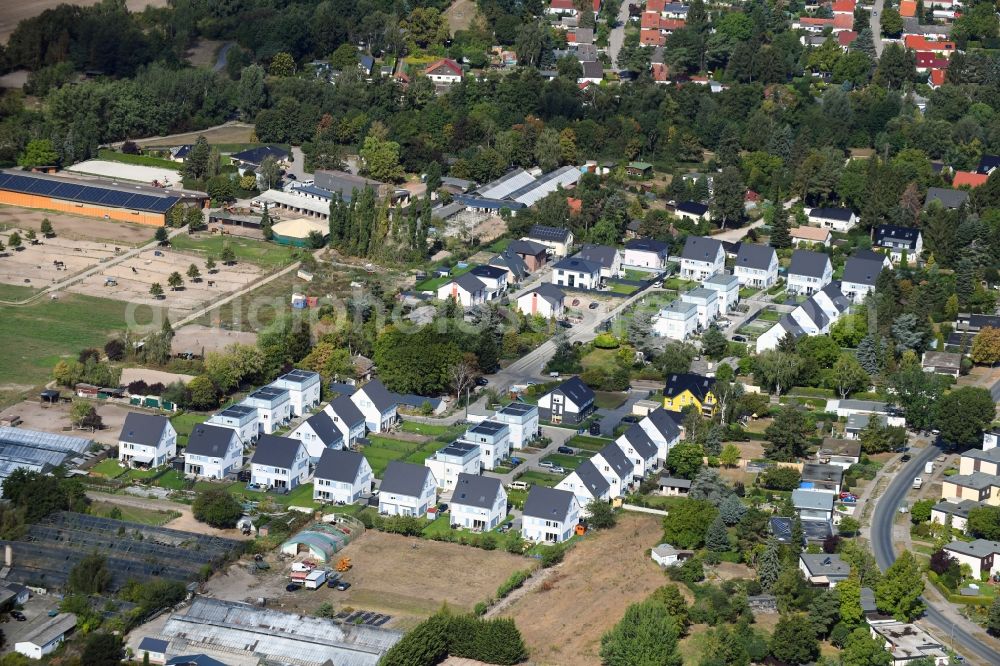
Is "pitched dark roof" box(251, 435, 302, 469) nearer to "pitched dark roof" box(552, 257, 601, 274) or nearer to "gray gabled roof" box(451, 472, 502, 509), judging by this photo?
"gray gabled roof" box(451, 472, 502, 509)

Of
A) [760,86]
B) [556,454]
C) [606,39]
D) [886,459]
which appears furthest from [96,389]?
[606,39]

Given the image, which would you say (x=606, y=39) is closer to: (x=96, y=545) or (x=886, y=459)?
(x=886, y=459)

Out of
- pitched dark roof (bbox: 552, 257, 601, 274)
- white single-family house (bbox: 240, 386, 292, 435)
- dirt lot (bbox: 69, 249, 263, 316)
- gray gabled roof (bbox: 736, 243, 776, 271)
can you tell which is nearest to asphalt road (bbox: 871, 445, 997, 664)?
gray gabled roof (bbox: 736, 243, 776, 271)

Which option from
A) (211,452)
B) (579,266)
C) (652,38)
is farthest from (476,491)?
(652,38)

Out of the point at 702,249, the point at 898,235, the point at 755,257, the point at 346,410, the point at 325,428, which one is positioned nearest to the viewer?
the point at 325,428

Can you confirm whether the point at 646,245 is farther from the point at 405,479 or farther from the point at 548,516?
the point at 548,516

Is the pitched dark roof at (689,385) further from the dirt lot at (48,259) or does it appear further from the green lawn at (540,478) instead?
the dirt lot at (48,259)
